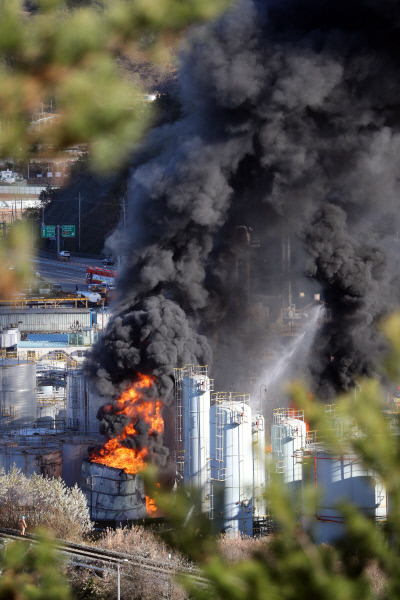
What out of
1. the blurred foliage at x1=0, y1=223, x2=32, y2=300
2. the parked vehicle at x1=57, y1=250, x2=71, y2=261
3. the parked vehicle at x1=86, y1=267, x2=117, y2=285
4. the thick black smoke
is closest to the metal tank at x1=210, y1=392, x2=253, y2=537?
the thick black smoke

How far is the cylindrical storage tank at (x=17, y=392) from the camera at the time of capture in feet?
113

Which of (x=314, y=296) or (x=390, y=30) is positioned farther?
(x=314, y=296)

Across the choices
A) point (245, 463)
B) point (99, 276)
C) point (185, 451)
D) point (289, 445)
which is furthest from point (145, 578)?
point (99, 276)

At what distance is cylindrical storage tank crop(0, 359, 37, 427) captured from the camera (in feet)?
113

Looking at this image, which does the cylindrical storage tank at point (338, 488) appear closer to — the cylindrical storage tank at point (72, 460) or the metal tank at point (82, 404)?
the cylindrical storage tank at point (72, 460)

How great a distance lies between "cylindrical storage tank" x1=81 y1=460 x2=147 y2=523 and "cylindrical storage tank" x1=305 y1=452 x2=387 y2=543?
5453 mm

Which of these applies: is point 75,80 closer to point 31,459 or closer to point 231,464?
point 231,464

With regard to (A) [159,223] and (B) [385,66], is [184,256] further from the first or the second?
(B) [385,66]

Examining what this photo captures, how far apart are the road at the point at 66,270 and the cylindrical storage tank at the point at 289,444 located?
119ft

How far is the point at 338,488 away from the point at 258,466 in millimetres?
3026

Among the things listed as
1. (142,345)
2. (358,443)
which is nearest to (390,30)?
(142,345)

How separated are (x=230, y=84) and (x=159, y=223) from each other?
5.33m

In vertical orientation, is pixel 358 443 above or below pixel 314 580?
above

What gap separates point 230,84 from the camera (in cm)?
3253
